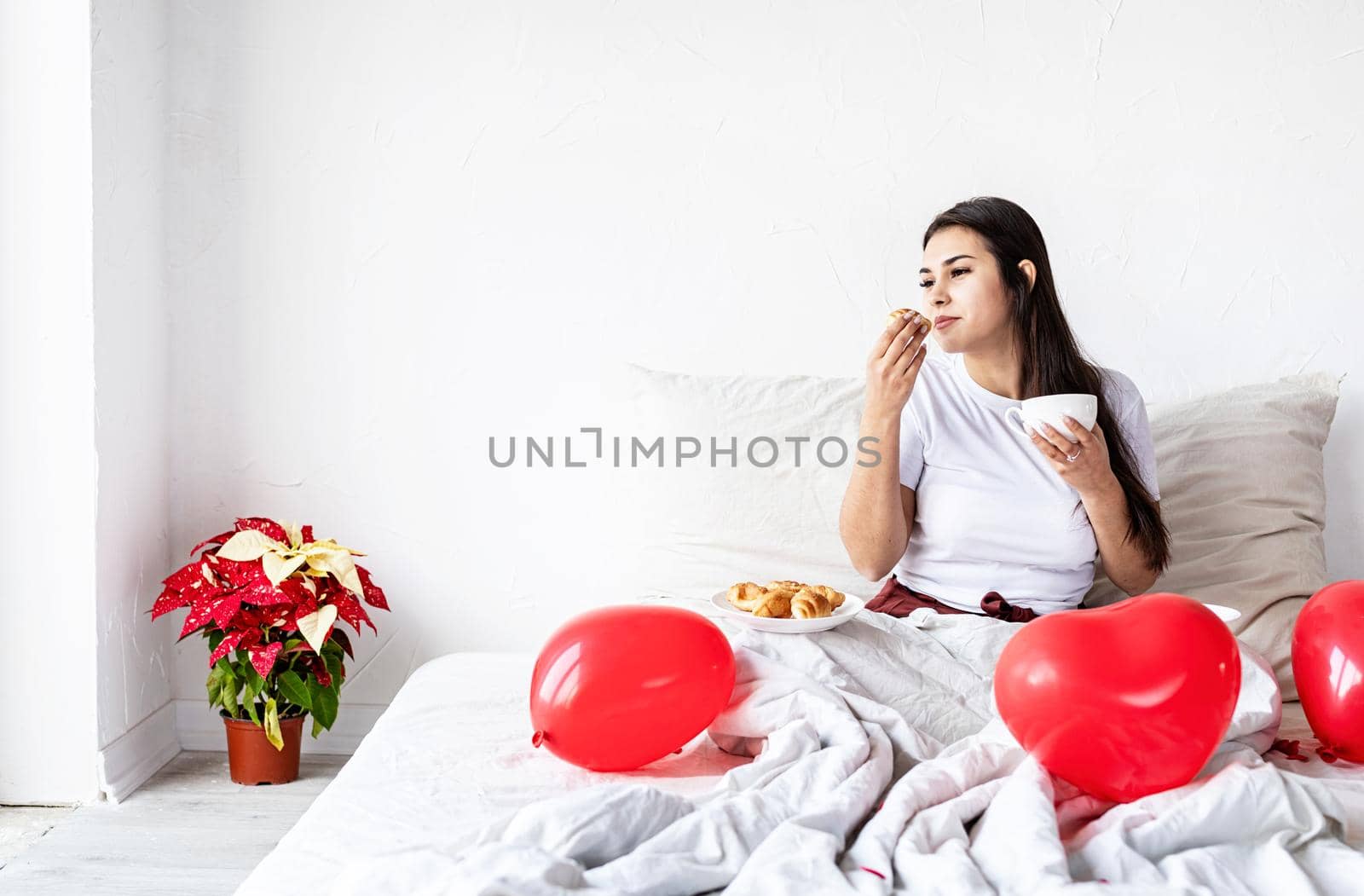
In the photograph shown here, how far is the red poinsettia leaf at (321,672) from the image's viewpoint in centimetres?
197

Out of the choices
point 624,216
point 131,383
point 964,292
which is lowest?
point 131,383

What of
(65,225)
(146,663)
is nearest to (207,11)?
(65,225)

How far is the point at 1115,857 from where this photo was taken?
2.97 ft

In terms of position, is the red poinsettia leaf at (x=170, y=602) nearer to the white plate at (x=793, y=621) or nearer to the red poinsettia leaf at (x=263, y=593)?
the red poinsettia leaf at (x=263, y=593)

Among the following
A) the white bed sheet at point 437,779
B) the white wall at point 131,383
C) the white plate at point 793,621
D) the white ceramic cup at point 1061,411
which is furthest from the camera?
the white wall at point 131,383

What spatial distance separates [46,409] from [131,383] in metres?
0.16

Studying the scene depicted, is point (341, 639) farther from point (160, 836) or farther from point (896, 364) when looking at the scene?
point (896, 364)

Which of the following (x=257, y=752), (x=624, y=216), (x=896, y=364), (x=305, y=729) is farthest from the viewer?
(x=305, y=729)

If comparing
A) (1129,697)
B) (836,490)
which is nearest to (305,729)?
(836,490)

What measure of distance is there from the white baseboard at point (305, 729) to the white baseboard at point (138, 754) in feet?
0.06

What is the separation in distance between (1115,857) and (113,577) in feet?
5.54

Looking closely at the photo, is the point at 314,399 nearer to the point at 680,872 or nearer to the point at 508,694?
the point at 508,694

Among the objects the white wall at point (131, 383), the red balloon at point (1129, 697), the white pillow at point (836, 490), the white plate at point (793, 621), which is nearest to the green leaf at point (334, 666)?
the white wall at point (131, 383)

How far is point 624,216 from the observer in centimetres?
210
